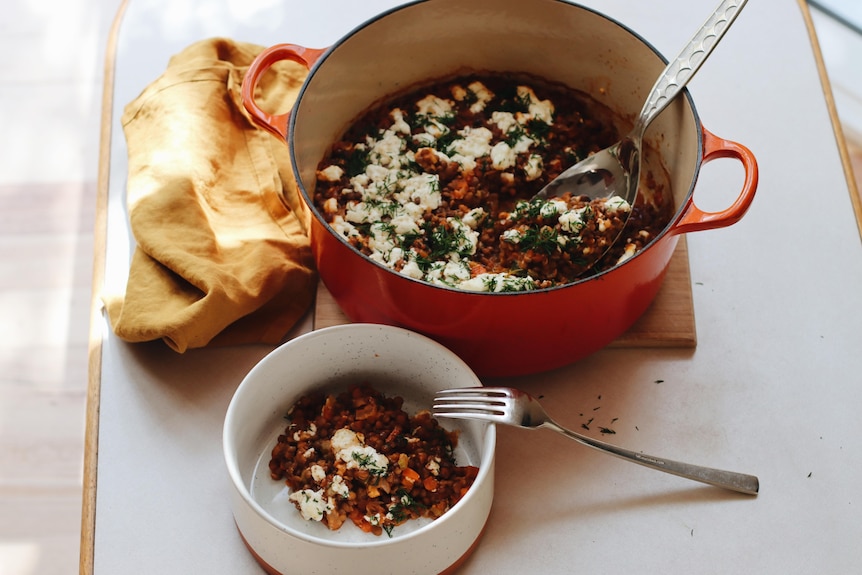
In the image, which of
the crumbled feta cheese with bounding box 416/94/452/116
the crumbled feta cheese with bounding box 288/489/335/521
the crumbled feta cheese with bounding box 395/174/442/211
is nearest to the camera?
the crumbled feta cheese with bounding box 288/489/335/521

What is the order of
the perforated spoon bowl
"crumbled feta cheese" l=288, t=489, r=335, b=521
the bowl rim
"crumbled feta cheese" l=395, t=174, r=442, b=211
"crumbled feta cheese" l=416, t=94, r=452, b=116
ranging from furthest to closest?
"crumbled feta cheese" l=416, t=94, r=452, b=116 → "crumbled feta cheese" l=395, t=174, r=442, b=211 → the perforated spoon bowl → "crumbled feta cheese" l=288, t=489, r=335, b=521 → the bowl rim

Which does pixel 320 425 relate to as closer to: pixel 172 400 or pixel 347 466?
pixel 347 466

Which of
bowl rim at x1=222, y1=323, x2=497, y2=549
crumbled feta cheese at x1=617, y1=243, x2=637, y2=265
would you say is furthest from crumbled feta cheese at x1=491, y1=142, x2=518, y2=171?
bowl rim at x1=222, y1=323, x2=497, y2=549

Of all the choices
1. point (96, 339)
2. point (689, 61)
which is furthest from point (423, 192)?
point (96, 339)

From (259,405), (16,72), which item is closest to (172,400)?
(259,405)

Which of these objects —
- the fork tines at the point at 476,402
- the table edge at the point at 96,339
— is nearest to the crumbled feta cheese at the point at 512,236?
the fork tines at the point at 476,402

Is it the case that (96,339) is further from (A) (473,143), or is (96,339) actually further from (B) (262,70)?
(A) (473,143)

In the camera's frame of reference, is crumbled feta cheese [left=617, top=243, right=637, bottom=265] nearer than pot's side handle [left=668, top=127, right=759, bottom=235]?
No

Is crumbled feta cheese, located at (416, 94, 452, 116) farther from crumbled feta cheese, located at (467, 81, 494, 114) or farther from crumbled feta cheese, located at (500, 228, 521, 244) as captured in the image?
crumbled feta cheese, located at (500, 228, 521, 244)
